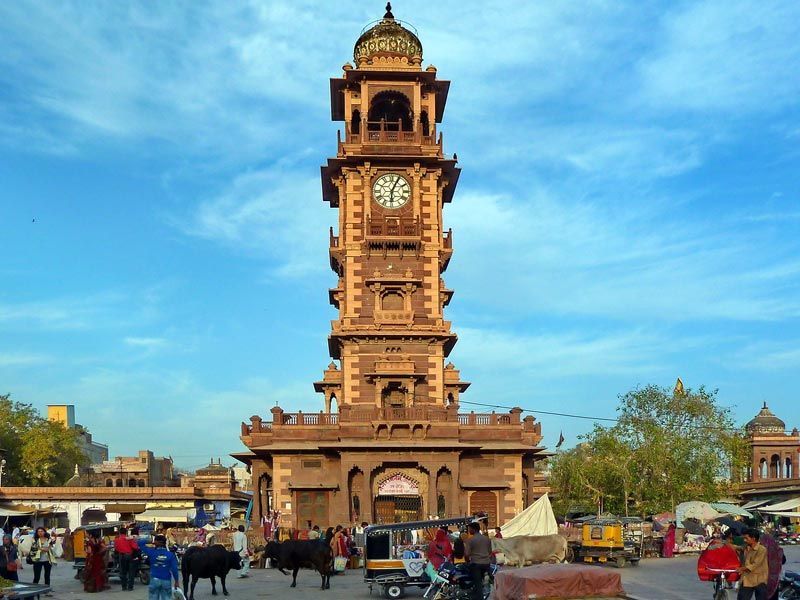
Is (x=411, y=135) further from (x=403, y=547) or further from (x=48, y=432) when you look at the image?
(x=48, y=432)

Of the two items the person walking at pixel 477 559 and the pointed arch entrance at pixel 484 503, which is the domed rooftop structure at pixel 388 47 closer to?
the pointed arch entrance at pixel 484 503

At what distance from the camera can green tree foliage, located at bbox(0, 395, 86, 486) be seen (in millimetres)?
80562

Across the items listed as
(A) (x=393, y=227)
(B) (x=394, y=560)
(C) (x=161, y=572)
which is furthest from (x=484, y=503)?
(C) (x=161, y=572)

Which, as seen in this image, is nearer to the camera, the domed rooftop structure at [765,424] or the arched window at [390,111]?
the arched window at [390,111]

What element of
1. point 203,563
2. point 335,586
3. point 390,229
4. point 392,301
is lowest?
point 335,586

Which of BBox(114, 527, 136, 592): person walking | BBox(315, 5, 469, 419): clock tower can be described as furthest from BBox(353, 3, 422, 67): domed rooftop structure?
BBox(114, 527, 136, 592): person walking

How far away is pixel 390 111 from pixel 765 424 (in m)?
56.3

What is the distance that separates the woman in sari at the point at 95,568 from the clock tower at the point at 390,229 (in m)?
21.9

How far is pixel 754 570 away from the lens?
1702cm

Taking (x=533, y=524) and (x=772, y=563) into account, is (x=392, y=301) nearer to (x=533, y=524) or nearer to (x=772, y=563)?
(x=533, y=524)

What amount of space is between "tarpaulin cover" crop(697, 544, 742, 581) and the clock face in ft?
118

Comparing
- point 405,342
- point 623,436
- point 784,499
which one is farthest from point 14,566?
point 784,499

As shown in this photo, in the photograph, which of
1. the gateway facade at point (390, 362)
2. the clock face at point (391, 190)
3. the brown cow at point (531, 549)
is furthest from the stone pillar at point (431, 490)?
the clock face at point (391, 190)

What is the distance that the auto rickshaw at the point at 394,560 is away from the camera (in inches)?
1008
